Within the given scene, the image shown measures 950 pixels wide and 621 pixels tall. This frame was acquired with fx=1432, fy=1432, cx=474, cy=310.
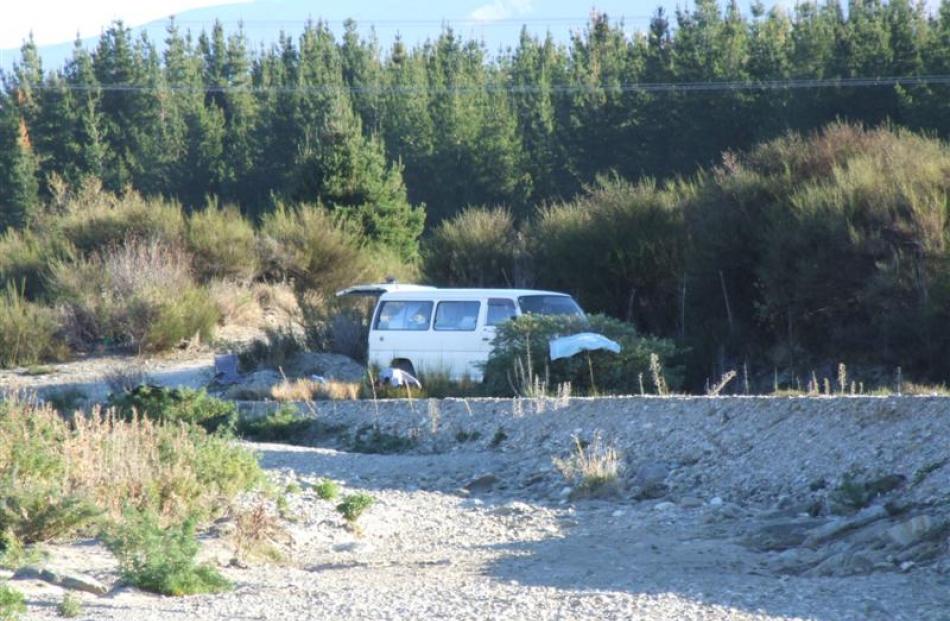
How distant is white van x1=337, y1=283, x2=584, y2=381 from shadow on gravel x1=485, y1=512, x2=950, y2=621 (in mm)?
11442

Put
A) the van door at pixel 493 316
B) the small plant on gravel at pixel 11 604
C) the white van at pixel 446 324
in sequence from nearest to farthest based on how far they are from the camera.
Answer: the small plant on gravel at pixel 11 604 → the van door at pixel 493 316 → the white van at pixel 446 324

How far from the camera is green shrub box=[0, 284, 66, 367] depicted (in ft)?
111

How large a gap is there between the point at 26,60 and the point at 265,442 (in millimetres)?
80840

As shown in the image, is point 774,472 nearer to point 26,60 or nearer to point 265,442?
point 265,442

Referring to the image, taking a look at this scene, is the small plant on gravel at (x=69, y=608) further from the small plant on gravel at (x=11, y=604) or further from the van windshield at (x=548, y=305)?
the van windshield at (x=548, y=305)

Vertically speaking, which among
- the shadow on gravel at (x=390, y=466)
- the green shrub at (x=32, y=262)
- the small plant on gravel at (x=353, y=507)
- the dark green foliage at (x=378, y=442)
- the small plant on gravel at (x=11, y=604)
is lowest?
the green shrub at (x=32, y=262)

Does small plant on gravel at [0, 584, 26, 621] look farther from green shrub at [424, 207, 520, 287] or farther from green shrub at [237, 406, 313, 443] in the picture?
green shrub at [424, 207, 520, 287]

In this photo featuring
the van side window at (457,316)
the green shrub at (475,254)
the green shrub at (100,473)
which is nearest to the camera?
the green shrub at (100,473)

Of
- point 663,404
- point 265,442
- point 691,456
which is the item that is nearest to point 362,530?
point 691,456

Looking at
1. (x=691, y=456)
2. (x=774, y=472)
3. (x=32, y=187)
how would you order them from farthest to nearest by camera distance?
1. (x=32, y=187)
2. (x=691, y=456)
3. (x=774, y=472)

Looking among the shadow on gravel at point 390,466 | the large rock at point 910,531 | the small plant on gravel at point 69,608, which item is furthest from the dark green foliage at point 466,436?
the small plant on gravel at point 69,608

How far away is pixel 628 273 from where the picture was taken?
30.9 m

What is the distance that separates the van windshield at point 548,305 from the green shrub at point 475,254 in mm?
11168

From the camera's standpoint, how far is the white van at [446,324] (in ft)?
75.6
